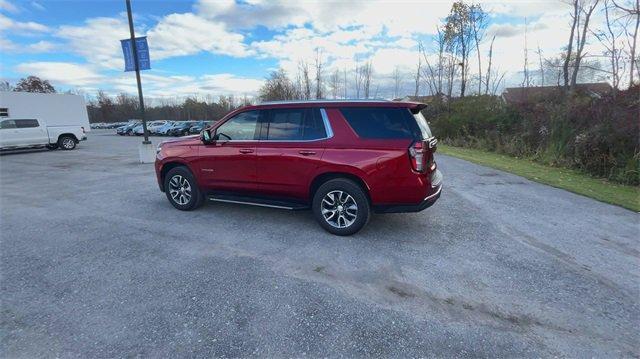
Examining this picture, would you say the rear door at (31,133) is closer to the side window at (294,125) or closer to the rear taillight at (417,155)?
the side window at (294,125)

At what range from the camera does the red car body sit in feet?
13.9

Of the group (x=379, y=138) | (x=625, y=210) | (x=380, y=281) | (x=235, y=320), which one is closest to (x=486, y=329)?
(x=380, y=281)

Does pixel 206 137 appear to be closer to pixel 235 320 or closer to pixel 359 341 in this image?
pixel 235 320

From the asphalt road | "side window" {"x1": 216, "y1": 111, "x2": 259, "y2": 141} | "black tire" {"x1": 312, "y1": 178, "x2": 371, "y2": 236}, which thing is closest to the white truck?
the asphalt road

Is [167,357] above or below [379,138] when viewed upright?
below

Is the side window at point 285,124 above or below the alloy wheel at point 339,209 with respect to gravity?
above

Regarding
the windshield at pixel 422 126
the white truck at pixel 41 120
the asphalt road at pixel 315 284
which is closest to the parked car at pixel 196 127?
the white truck at pixel 41 120

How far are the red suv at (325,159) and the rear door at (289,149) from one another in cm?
1

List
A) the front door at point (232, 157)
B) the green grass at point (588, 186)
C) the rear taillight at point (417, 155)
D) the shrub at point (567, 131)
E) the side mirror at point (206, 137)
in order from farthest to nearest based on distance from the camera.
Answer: the shrub at point (567, 131), the green grass at point (588, 186), the side mirror at point (206, 137), the front door at point (232, 157), the rear taillight at point (417, 155)

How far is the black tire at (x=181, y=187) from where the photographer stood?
18.7ft

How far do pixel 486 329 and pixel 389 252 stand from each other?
1.55 m

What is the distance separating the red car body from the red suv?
1 centimetres

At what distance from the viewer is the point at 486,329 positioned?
266 centimetres

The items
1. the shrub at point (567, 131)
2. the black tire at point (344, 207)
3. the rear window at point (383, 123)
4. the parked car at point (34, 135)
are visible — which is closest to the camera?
the rear window at point (383, 123)
